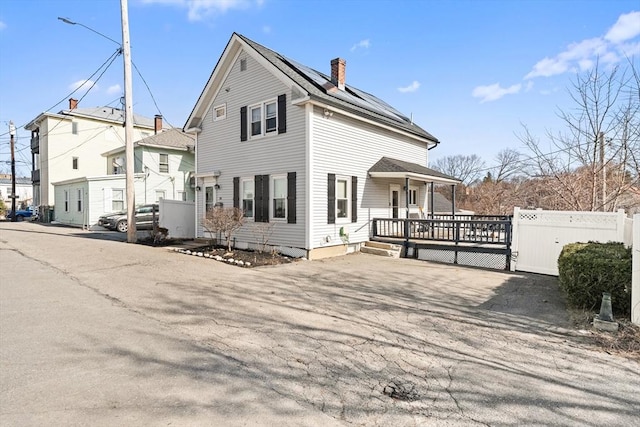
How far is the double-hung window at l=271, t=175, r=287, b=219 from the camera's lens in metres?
12.6

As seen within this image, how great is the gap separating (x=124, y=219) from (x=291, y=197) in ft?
→ 47.0

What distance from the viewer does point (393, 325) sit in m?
5.35

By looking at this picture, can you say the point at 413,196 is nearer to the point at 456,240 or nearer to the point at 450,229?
the point at 450,229

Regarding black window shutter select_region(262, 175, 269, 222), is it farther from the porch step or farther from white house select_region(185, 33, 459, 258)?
the porch step

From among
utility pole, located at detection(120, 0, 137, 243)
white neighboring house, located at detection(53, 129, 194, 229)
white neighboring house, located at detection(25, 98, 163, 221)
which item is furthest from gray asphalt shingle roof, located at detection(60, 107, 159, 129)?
utility pole, located at detection(120, 0, 137, 243)

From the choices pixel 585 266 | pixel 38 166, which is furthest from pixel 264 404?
pixel 38 166

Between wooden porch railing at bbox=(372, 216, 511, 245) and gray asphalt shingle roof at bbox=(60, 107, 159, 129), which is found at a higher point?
Answer: gray asphalt shingle roof at bbox=(60, 107, 159, 129)

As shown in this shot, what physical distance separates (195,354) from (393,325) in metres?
2.80

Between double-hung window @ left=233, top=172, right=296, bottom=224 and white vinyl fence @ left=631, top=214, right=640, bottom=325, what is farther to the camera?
double-hung window @ left=233, top=172, right=296, bottom=224

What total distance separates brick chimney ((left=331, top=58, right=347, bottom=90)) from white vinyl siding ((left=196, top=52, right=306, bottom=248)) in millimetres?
3528

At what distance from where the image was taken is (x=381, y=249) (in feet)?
43.0

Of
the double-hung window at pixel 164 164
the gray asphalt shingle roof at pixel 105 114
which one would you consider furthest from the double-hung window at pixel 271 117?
the gray asphalt shingle roof at pixel 105 114

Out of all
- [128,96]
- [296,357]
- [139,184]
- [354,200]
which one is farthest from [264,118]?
[139,184]

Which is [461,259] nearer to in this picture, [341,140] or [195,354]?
[341,140]
